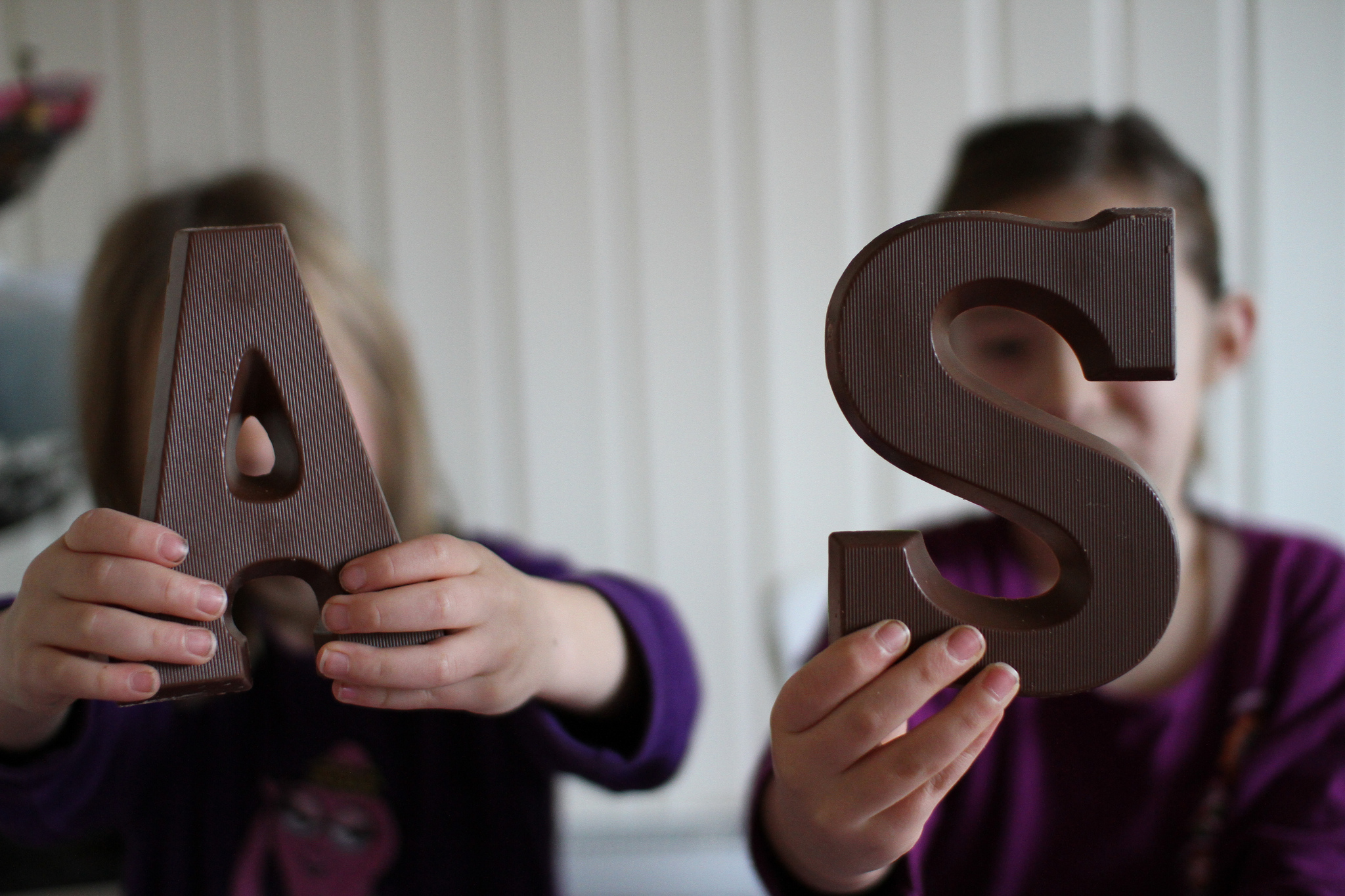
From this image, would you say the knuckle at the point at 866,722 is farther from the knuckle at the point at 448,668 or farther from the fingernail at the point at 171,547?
the fingernail at the point at 171,547

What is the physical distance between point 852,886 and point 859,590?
0.20 metres

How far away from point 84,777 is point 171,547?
0.42m

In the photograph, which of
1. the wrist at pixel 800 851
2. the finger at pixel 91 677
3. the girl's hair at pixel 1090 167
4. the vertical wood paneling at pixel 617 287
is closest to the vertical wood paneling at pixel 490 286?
the vertical wood paneling at pixel 617 287

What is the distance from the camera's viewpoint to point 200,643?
33 centimetres

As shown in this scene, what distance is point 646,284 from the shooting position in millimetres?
1109

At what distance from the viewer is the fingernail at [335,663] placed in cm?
34

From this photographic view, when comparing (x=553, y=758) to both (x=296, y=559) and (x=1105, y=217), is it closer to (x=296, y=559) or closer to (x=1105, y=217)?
(x=296, y=559)

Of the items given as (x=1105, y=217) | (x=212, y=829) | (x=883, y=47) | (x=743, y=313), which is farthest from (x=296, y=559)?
(x=883, y=47)

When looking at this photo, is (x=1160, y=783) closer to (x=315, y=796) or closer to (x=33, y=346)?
(x=315, y=796)

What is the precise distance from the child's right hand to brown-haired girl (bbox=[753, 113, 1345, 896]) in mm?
272

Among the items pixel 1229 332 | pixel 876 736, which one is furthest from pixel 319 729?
pixel 1229 332

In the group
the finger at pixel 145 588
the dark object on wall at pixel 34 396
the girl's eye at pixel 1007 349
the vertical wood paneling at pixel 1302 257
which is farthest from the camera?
the dark object on wall at pixel 34 396

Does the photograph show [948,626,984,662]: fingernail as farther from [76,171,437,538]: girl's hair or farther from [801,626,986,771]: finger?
[76,171,437,538]: girl's hair

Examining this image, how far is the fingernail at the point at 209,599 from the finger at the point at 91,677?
1.2 inches
